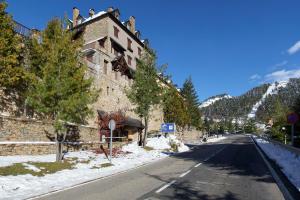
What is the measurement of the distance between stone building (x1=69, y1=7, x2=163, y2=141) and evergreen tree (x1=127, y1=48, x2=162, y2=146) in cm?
154

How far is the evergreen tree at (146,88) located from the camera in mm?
36406

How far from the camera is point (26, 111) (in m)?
23.9

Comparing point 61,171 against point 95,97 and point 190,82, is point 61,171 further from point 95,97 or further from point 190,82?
point 190,82

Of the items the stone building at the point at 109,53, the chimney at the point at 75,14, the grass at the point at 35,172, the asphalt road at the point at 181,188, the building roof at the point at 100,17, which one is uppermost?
the chimney at the point at 75,14

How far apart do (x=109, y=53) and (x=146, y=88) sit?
35.0ft

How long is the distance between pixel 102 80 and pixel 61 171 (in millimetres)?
24088

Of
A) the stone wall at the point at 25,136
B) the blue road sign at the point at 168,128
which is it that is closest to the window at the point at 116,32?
the blue road sign at the point at 168,128

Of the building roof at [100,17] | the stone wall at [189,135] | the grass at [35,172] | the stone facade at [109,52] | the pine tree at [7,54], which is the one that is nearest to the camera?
the grass at [35,172]

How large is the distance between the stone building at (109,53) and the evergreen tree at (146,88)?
154 cm

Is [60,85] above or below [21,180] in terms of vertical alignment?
above

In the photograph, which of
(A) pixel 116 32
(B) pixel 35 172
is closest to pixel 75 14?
(A) pixel 116 32

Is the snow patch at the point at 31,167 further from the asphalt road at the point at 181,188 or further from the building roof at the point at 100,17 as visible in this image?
the building roof at the point at 100,17

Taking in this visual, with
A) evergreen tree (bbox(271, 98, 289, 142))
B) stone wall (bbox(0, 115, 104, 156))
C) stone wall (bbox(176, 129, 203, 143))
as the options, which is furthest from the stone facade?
evergreen tree (bbox(271, 98, 289, 142))

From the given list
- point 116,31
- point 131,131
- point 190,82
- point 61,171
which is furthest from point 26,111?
point 190,82
